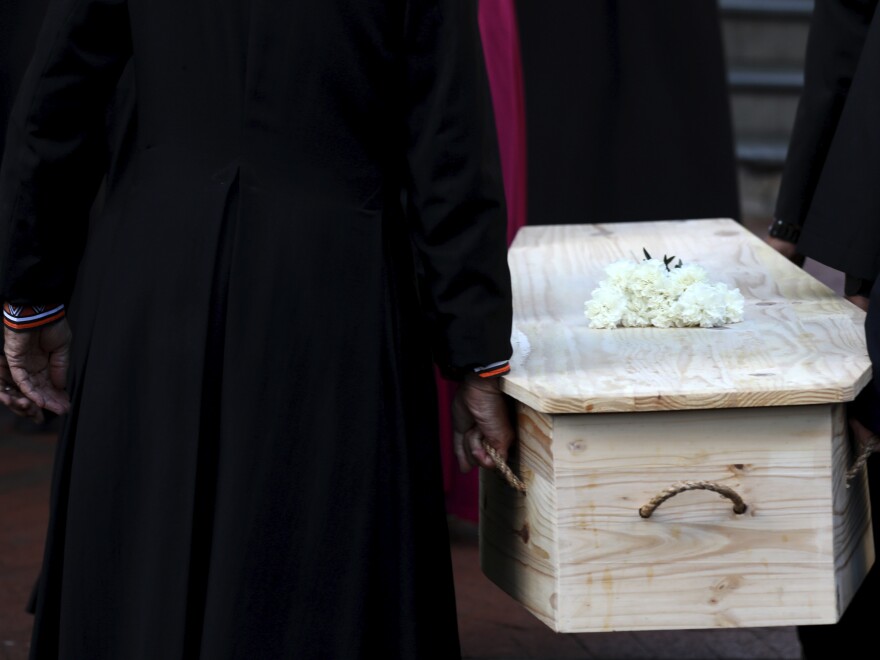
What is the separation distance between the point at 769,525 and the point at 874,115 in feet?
2.50

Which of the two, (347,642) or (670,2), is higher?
(670,2)

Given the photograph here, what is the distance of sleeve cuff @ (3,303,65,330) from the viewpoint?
1.75m

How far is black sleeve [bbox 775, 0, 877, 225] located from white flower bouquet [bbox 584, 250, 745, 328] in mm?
646

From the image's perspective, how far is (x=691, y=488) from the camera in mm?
1525

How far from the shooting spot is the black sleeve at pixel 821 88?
224 centimetres

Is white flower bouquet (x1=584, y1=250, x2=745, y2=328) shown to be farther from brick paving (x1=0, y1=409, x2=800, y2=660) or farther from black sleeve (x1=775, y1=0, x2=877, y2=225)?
brick paving (x1=0, y1=409, x2=800, y2=660)

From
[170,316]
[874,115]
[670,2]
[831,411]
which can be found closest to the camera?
[831,411]

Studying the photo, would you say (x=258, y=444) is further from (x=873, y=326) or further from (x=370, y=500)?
(x=873, y=326)

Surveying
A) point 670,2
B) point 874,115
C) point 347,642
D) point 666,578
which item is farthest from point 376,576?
point 670,2

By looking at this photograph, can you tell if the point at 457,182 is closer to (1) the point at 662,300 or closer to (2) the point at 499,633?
(1) the point at 662,300

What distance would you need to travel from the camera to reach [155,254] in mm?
1655

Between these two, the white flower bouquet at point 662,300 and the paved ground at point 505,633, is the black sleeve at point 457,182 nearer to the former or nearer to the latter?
the white flower bouquet at point 662,300

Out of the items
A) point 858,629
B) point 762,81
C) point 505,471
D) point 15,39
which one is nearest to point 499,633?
point 858,629

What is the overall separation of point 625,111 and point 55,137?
2342 millimetres
